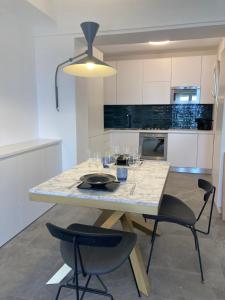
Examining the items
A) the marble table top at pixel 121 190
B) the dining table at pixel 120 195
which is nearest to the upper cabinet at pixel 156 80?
the dining table at pixel 120 195

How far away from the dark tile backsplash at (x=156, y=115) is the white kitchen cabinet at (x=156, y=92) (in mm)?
359

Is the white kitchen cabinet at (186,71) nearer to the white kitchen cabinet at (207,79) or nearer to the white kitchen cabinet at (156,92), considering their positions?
the white kitchen cabinet at (207,79)

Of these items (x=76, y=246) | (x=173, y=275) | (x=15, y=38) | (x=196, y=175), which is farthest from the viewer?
(x=196, y=175)

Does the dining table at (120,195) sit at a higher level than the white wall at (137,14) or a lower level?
lower

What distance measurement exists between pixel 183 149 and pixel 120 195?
11.8 ft

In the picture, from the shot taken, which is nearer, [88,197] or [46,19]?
[88,197]

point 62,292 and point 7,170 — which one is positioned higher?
point 7,170

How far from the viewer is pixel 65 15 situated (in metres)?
2.97

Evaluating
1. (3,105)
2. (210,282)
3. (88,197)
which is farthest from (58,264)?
(3,105)

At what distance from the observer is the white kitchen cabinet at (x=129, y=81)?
5.06 metres

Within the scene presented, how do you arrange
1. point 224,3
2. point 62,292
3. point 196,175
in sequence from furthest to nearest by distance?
point 196,175 < point 224,3 < point 62,292

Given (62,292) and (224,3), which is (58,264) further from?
(224,3)

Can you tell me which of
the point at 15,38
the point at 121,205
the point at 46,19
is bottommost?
the point at 121,205

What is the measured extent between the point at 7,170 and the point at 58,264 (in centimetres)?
97
